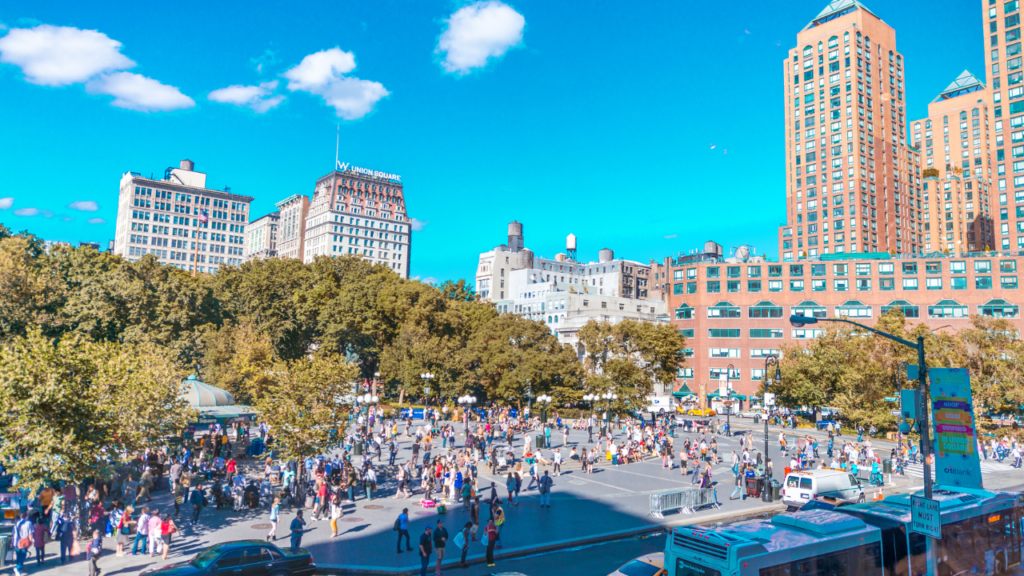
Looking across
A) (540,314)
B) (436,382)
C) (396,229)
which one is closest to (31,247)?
(436,382)

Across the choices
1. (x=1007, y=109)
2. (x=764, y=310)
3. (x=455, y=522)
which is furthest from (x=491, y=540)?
(x=1007, y=109)

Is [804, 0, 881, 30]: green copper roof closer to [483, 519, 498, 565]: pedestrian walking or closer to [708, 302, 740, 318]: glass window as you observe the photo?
[708, 302, 740, 318]: glass window

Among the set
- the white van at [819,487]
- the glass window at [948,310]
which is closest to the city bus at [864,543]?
the white van at [819,487]

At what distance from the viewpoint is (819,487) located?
2609 centimetres

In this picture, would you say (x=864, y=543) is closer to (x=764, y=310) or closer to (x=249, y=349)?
(x=249, y=349)

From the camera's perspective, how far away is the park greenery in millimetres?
17594

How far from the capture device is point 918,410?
16.8m

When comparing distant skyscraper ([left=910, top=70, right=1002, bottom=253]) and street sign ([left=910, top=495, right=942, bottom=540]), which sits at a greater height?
distant skyscraper ([left=910, top=70, right=1002, bottom=253])

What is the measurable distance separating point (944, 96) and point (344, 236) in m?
146

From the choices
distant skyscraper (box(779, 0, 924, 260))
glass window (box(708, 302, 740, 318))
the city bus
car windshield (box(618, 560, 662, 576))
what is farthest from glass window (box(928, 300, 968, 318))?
car windshield (box(618, 560, 662, 576))

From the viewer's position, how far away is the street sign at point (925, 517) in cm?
1406

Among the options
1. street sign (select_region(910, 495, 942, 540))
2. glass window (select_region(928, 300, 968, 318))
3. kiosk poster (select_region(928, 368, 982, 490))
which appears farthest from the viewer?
glass window (select_region(928, 300, 968, 318))

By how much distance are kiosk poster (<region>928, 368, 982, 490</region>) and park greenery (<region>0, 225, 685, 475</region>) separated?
19834 mm

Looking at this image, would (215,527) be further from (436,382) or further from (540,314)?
(540,314)
